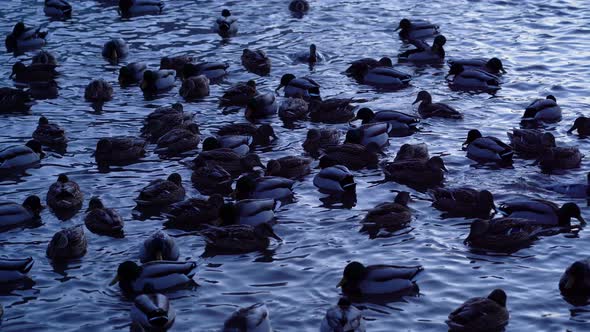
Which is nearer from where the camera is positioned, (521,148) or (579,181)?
(579,181)

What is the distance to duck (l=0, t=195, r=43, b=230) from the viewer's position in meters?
17.5

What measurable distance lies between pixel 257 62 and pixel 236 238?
33.4ft

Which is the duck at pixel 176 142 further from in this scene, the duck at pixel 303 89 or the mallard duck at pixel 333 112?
the duck at pixel 303 89

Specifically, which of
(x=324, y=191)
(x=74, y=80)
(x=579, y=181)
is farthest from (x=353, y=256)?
(x=74, y=80)

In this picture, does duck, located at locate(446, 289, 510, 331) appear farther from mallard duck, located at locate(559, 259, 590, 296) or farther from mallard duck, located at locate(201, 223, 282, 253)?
mallard duck, located at locate(201, 223, 282, 253)

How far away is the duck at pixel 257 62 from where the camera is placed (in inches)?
1030

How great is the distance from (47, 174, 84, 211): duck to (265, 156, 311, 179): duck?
10.8ft

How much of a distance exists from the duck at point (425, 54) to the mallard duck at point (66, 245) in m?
12.8

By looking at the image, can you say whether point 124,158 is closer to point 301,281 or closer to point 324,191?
point 324,191

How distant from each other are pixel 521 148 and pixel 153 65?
9.96 meters

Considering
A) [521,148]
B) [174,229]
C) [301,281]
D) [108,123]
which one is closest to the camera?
[301,281]

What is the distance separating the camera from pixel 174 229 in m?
17.5

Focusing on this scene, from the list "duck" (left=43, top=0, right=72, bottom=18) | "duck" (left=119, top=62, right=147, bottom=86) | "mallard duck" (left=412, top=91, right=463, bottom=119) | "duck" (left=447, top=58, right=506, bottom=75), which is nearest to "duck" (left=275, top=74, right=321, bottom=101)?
"mallard duck" (left=412, top=91, right=463, bottom=119)

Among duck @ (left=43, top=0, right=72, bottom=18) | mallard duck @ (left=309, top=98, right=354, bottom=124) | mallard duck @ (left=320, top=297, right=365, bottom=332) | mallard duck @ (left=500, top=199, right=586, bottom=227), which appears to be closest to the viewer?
mallard duck @ (left=320, top=297, right=365, bottom=332)
